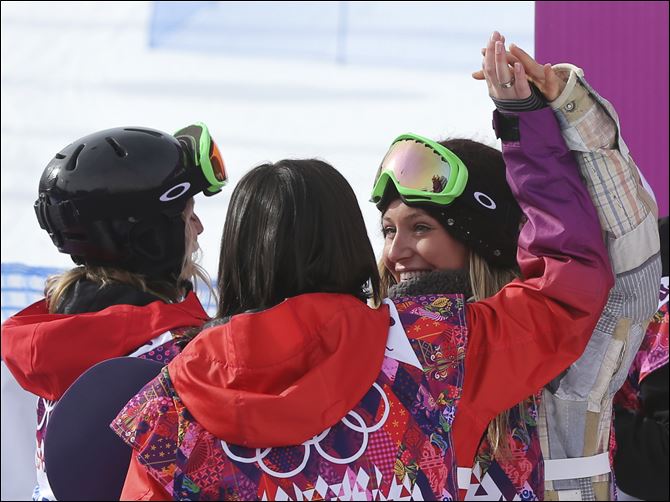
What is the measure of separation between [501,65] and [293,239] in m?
0.50

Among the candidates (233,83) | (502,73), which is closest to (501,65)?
(502,73)

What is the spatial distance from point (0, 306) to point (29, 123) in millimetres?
731

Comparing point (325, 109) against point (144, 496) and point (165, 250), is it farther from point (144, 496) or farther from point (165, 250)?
point (144, 496)

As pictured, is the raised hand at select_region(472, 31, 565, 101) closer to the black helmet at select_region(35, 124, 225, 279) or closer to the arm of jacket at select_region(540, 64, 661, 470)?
the arm of jacket at select_region(540, 64, 661, 470)

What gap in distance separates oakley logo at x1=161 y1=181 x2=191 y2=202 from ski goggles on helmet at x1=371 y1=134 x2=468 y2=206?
1.94 feet

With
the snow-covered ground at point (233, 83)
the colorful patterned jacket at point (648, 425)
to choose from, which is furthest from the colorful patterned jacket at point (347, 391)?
the snow-covered ground at point (233, 83)

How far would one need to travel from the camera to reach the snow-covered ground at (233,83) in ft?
11.5

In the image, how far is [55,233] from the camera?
240 cm

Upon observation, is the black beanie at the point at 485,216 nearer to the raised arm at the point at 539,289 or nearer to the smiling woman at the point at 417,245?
the smiling woman at the point at 417,245

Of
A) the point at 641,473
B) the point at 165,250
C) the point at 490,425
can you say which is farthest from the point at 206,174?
the point at 641,473

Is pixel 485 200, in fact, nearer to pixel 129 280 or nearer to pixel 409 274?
pixel 409 274

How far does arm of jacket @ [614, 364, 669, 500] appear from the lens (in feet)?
7.82

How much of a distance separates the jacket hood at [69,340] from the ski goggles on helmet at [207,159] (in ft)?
1.58

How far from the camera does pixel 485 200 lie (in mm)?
2027
